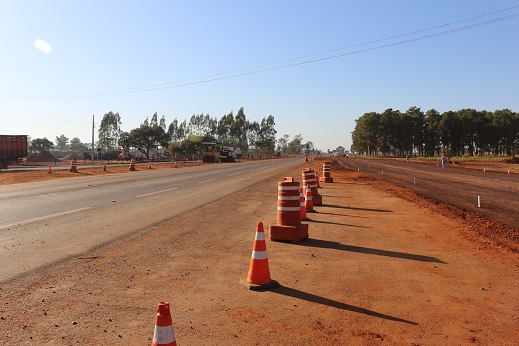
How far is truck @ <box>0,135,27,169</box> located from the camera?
128ft

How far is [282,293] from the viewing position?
5039 millimetres

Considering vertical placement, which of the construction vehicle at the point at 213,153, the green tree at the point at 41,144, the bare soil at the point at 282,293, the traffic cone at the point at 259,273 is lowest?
the bare soil at the point at 282,293

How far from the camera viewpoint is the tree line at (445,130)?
9844cm

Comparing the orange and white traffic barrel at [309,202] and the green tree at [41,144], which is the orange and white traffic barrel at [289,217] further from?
the green tree at [41,144]

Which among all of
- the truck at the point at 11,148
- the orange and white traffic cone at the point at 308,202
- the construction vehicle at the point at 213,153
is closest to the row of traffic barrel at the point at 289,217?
the orange and white traffic cone at the point at 308,202

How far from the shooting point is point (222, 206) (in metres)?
12.9

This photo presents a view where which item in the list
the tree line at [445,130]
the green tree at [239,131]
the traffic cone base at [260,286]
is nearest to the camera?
the traffic cone base at [260,286]

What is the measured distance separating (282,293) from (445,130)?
345 ft

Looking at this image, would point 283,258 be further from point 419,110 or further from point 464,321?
point 419,110

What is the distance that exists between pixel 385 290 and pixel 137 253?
4.04 metres

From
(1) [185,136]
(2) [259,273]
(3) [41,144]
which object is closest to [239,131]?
(1) [185,136]

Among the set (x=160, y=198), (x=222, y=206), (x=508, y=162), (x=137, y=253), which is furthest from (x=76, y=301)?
(x=508, y=162)

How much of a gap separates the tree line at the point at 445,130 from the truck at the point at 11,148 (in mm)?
69185

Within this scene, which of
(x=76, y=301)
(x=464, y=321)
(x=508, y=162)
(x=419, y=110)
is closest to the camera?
(x=464, y=321)
